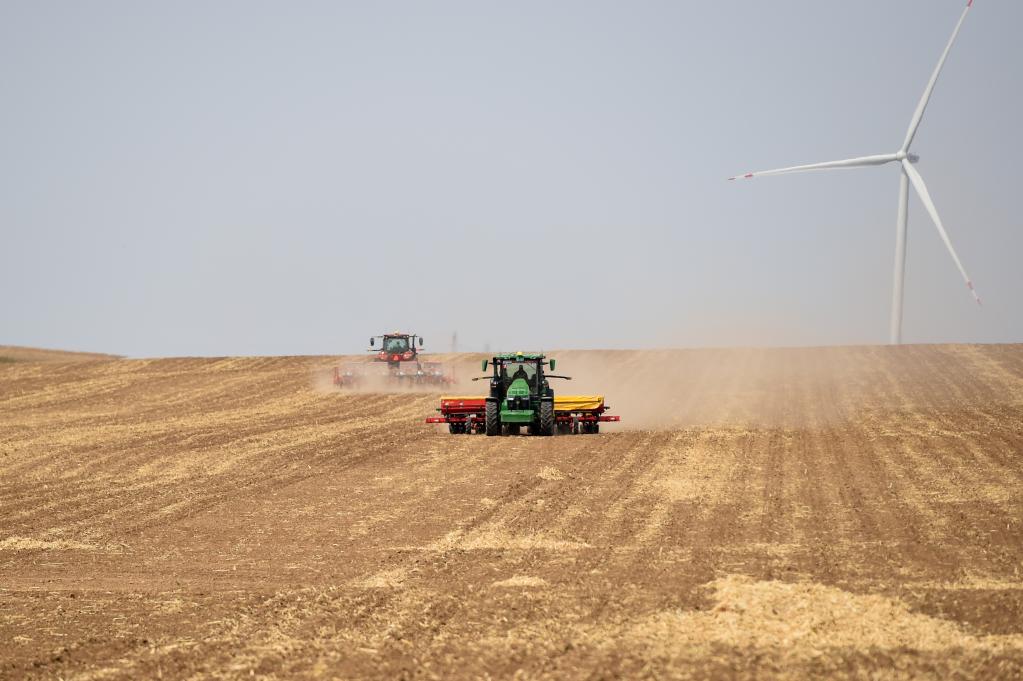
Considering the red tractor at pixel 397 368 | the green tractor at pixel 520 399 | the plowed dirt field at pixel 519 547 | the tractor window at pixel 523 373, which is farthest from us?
the red tractor at pixel 397 368

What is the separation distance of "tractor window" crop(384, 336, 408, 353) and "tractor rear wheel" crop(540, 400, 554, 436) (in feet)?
68.6

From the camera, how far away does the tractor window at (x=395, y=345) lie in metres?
51.0

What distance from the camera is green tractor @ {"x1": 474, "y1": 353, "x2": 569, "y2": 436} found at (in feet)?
102

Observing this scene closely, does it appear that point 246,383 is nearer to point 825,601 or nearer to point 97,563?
point 97,563

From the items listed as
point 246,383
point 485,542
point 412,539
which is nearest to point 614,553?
point 485,542

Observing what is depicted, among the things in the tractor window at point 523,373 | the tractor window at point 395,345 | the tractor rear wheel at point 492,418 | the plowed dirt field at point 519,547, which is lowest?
the plowed dirt field at point 519,547

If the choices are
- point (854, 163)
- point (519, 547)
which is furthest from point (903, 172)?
point (519, 547)

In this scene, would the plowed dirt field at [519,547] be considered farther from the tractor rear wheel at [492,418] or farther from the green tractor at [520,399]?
the green tractor at [520,399]

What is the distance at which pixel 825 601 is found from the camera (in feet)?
41.8

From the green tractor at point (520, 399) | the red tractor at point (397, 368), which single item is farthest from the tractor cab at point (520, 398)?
the red tractor at point (397, 368)

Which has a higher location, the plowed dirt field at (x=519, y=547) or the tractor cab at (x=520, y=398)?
the tractor cab at (x=520, y=398)

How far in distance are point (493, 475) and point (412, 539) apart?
6765 mm

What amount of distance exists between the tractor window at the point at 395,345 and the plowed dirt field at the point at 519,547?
13331 millimetres

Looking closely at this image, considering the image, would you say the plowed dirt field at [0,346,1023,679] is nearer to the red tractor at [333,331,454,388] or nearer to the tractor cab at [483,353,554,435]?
the tractor cab at [483,353,554,435]
